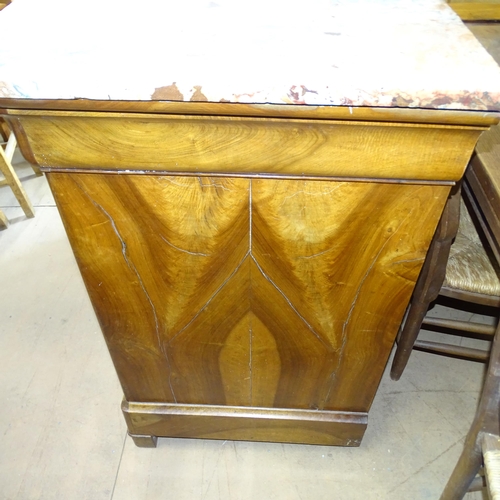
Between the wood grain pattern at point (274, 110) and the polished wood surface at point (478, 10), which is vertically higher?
the wood grain pattern at point (274, 110)

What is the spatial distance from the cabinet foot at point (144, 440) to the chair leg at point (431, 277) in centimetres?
70

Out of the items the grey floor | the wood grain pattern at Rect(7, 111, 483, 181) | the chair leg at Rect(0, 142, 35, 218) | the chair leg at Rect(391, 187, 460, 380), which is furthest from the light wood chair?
the chair leg at Rect(391, 187, 460, 380)

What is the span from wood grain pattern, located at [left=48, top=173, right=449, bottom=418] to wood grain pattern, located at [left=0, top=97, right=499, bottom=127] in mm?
118

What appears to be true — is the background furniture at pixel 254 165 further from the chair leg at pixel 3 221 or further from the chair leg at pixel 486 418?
the chair leg at pixel 3 221

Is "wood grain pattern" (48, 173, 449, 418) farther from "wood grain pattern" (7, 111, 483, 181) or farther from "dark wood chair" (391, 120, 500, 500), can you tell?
"dark wood chair" (391, 120, 500, 500)

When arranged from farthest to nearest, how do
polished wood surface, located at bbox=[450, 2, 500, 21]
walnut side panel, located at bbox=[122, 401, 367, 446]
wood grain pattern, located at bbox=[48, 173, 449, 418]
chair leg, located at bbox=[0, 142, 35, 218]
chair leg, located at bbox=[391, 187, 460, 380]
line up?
chair leg, located at bbox=[0, 142, 35, 218], polished wood surface, located at bbox=[450, 2, 500, 21], walnut side panel, located at bbox=[122, 401, 367, 446], chair leg, located at bbox=[391, 187, 460, 380], wood grain pattern, located at bbox=[48, 173, 449, 418]

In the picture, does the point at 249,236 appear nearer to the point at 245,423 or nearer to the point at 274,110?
the point at 274,110

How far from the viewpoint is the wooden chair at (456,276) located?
99cm

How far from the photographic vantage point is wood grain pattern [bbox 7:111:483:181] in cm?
60

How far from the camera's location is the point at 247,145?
2.06ft

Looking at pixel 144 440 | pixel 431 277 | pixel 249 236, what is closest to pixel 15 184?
pixel 144 440

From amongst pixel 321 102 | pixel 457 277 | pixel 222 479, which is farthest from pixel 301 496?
pixel 321 102

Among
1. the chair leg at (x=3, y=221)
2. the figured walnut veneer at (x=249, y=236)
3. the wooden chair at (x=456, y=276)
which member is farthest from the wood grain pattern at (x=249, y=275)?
the chair leg at (x=3, y=221)

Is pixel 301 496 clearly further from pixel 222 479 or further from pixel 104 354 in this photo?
pixel 104 354
